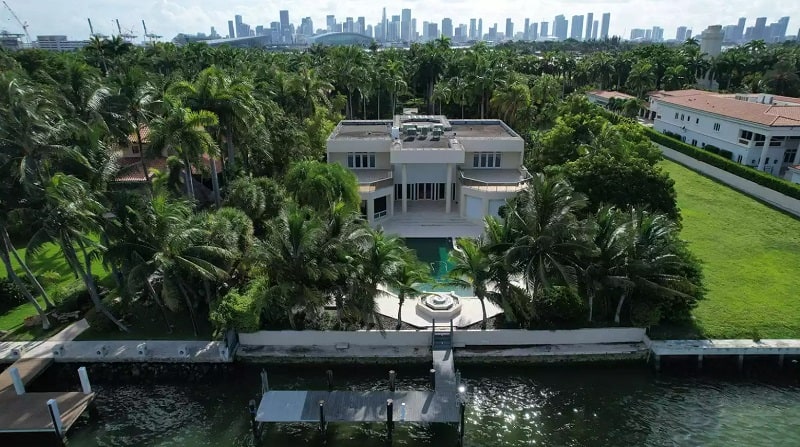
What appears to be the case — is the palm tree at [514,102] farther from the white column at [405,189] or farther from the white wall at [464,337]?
the white wall at [464,337]

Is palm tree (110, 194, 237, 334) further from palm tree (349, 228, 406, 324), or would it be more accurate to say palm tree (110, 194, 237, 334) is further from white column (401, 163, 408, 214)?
white column (401, 163, 408, 214)

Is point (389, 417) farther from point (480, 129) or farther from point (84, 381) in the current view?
point (480, 129)

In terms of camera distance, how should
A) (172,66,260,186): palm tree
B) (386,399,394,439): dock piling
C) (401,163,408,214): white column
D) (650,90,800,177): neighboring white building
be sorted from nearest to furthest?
(386,399,394,439): dock piling < (172,66,260,186): palm tree < (401,163,408,214): white column < (650,90,800,177): neighboring white building

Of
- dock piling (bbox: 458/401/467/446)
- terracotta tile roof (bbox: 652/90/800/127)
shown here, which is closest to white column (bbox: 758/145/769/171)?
terracotta tile roof (bbox: 652/90/800/127)

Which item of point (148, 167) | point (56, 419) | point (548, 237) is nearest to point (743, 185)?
point (548, 237)

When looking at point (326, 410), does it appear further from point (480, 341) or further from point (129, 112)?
point (129, 112)
